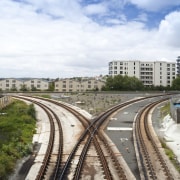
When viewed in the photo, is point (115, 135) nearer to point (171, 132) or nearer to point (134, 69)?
point (171, 132)

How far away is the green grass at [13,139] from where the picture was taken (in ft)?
53.0

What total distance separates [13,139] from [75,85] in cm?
10820

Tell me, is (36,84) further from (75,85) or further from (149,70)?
(149,70)

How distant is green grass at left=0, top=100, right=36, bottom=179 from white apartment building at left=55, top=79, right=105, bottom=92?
90.0 m

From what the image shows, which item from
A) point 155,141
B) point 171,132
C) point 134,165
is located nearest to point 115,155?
point 134,165

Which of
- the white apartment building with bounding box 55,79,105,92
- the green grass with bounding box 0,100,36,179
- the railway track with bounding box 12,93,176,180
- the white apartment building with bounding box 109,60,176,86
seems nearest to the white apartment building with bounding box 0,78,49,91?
the white apartment building with bounding box 55,79,105,92

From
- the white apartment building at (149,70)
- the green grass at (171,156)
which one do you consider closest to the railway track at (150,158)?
the green grass at (171,156)

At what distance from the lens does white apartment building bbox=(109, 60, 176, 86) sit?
14138cm

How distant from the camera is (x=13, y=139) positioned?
22172 mm

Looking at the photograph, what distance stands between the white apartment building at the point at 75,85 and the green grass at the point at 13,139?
295 ft

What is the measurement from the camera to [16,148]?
19594mm

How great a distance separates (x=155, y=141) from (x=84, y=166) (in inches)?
316

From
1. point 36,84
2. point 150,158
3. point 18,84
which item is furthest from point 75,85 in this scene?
point 150,158

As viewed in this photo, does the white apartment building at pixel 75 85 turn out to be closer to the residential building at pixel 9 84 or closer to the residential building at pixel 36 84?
the residential building at pixel 36 84
